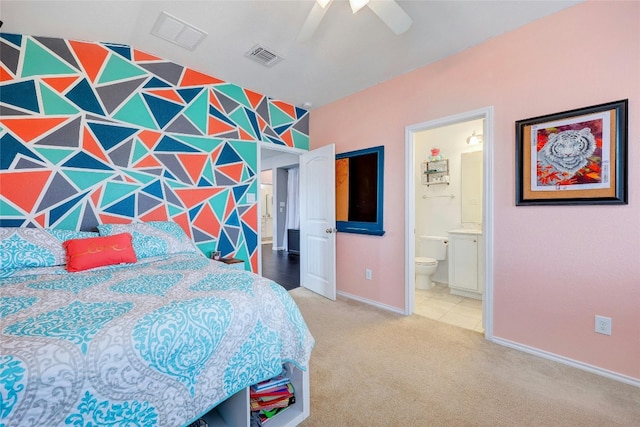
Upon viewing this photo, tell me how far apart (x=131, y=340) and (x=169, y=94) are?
257 cm

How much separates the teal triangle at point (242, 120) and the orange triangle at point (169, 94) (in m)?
0.55

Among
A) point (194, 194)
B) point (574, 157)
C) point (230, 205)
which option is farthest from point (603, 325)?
point (194, 194)

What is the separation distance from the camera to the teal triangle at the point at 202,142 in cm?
280

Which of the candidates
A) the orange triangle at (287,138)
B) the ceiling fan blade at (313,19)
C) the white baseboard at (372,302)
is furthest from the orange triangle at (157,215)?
the white baseboard at (372,302)

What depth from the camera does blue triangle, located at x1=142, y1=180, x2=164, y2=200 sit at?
2.57 m

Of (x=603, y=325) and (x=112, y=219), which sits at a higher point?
(x=112, y=219)

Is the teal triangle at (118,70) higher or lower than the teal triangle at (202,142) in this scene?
higher

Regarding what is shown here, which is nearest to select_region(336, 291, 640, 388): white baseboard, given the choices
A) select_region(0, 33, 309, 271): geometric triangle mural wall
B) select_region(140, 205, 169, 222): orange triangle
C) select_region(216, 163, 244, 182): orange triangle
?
select_region(0, 33, 309, 271): geometric triangle mural wall

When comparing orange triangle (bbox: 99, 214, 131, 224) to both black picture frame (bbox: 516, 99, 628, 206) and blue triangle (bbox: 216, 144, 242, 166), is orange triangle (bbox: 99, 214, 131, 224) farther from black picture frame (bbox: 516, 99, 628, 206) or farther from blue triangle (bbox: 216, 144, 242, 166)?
black picture frame (bbox: 516, 99, 628, 206)

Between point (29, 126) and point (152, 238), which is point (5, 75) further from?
point (152, 238)

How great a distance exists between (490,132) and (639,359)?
1848 millimetres

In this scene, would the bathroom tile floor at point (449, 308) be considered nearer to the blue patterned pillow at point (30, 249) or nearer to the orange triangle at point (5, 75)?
the blue patterned pillow at point (30, 249)

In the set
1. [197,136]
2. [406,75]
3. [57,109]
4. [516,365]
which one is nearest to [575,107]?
[406,75]

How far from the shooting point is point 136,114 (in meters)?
2.51
